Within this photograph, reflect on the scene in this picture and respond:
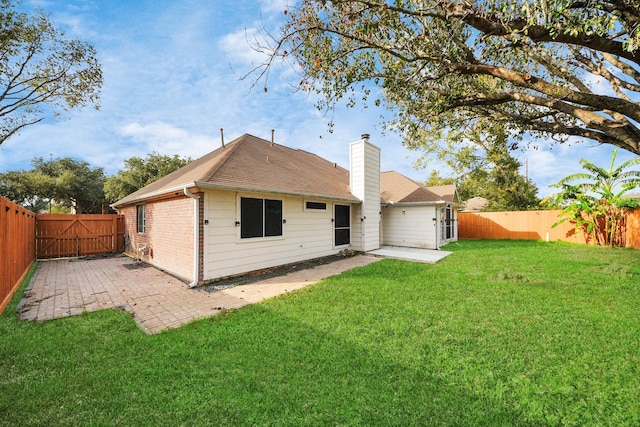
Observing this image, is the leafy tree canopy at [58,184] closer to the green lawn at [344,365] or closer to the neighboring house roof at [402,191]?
the green lawn at [344,365]

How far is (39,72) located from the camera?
36.8ft

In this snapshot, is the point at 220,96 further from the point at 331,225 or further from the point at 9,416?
the point at 9,416

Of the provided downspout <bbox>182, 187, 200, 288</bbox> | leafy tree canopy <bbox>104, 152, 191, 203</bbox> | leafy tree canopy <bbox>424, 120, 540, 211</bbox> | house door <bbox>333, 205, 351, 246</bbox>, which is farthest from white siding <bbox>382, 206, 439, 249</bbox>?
leafy tree canopy <bbox>104, 152, 191, 203</bbox>

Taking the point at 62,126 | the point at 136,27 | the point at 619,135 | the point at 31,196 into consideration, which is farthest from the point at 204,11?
the point at 31,196

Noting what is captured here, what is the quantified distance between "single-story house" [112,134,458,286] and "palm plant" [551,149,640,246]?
654cm

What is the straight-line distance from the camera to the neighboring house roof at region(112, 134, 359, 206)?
24.1 feet

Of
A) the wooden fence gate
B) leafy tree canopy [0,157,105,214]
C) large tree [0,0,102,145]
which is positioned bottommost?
the wooden fence gate

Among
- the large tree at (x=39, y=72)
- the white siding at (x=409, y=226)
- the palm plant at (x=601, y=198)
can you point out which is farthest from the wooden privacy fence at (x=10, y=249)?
the palm plant at (x=601, y=198)

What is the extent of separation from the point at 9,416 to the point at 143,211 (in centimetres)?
971

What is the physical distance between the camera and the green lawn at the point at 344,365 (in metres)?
2.38

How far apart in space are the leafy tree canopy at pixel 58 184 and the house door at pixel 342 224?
98.9 ft

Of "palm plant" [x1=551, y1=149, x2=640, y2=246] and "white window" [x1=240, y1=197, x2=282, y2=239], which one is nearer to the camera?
"white window" [x1=240, y1=197, x2=282, y2=239]

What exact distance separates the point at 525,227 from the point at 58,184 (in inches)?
1608

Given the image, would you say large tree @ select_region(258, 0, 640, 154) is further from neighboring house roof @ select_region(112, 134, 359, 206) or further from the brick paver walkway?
the brick paver walkway
